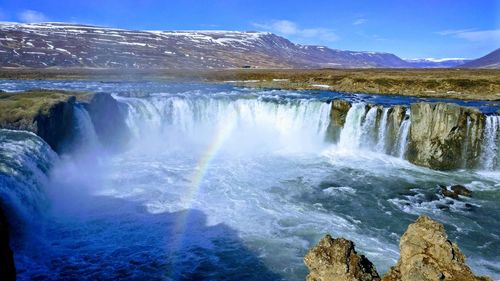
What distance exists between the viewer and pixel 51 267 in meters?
12.4

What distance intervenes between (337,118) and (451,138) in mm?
9021

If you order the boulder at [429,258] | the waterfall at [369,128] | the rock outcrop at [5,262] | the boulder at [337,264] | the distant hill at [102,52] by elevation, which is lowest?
the waterfall at [369,128]

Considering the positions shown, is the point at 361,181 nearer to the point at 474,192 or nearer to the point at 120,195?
the point at 474,192

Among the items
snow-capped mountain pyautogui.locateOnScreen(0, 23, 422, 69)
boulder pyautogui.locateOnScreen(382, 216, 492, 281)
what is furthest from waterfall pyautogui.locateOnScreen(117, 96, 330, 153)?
snow-capped mountain pyautogui.locateOnScreen(0, 23, 422, 69)

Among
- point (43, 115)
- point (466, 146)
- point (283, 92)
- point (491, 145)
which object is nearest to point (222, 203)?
point (43, 115)

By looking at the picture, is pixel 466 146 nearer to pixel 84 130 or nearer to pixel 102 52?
pixel 84 130

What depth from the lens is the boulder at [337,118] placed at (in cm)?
3139

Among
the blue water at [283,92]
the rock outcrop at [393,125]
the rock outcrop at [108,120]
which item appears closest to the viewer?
the rock outcrop at [393,125]

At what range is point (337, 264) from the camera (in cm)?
703

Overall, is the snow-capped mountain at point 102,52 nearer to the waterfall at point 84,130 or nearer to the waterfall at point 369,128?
the waterfall at point 84,130

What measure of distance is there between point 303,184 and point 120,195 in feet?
33.7

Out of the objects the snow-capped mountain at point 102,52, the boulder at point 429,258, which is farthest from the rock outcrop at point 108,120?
the snow-capped mountain at point 102,52

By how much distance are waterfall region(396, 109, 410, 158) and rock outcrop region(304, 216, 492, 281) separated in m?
21.8

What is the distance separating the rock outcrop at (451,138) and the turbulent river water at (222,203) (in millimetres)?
913
